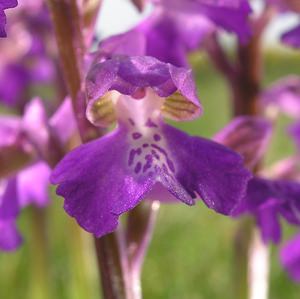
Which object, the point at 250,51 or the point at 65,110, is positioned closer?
the point at 65,110

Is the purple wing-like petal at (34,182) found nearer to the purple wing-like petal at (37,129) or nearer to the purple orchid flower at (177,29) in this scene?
the purple wing-like petal at (37,129)

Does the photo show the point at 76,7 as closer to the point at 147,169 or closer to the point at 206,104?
the point at 147,169

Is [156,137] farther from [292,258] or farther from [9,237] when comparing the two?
[292,258]

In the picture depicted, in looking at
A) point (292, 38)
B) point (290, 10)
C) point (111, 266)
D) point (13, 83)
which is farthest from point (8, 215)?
point (13, 83)

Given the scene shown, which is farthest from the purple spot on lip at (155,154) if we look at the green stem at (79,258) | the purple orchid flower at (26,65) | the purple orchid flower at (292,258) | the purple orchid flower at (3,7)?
the purple orchid flower at (26,65)

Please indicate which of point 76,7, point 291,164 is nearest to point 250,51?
point 291,164

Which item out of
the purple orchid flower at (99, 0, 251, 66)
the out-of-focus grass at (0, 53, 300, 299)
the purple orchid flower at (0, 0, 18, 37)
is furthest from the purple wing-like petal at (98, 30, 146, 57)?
the out-of-focus grass at (0, 53, 300, 299)
